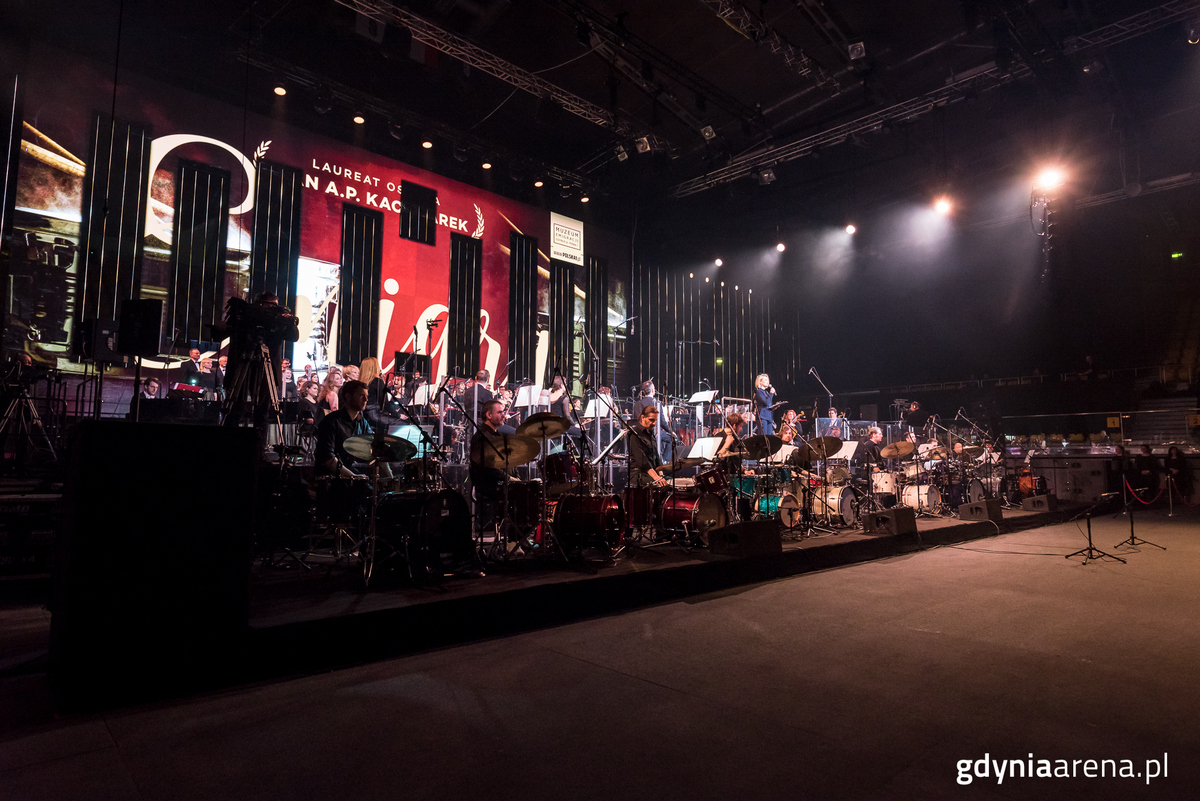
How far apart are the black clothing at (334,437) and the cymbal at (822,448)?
478cm

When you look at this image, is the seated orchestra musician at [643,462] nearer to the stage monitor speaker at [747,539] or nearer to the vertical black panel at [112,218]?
the stage monitor speaker at [747,539]

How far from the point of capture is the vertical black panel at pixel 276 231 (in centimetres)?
1088

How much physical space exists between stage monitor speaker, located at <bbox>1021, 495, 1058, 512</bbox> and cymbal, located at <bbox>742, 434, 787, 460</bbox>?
6.28 meters

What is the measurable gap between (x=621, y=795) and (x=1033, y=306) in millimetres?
18609

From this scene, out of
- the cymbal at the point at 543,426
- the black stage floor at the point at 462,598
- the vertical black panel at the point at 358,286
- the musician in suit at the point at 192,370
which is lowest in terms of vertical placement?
the black stage floor at the point at 462,598

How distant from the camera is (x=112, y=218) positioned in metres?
9.54

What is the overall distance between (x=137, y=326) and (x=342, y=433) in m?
1.67

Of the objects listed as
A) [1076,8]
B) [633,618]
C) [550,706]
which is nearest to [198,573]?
[550,706]

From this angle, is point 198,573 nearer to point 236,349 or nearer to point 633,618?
point 633,618

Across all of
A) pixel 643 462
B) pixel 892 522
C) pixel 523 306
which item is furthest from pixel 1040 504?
pixel 523 306

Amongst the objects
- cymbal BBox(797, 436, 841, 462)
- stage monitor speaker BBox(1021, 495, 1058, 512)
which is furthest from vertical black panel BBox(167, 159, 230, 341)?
stage monitor speaker BBox(1021, 495, 1058, 512)

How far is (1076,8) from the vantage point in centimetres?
966

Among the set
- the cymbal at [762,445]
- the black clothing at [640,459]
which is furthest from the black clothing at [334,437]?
the cymbal at [762,445]

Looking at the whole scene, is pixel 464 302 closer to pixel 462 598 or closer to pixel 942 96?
pixel 942 96
